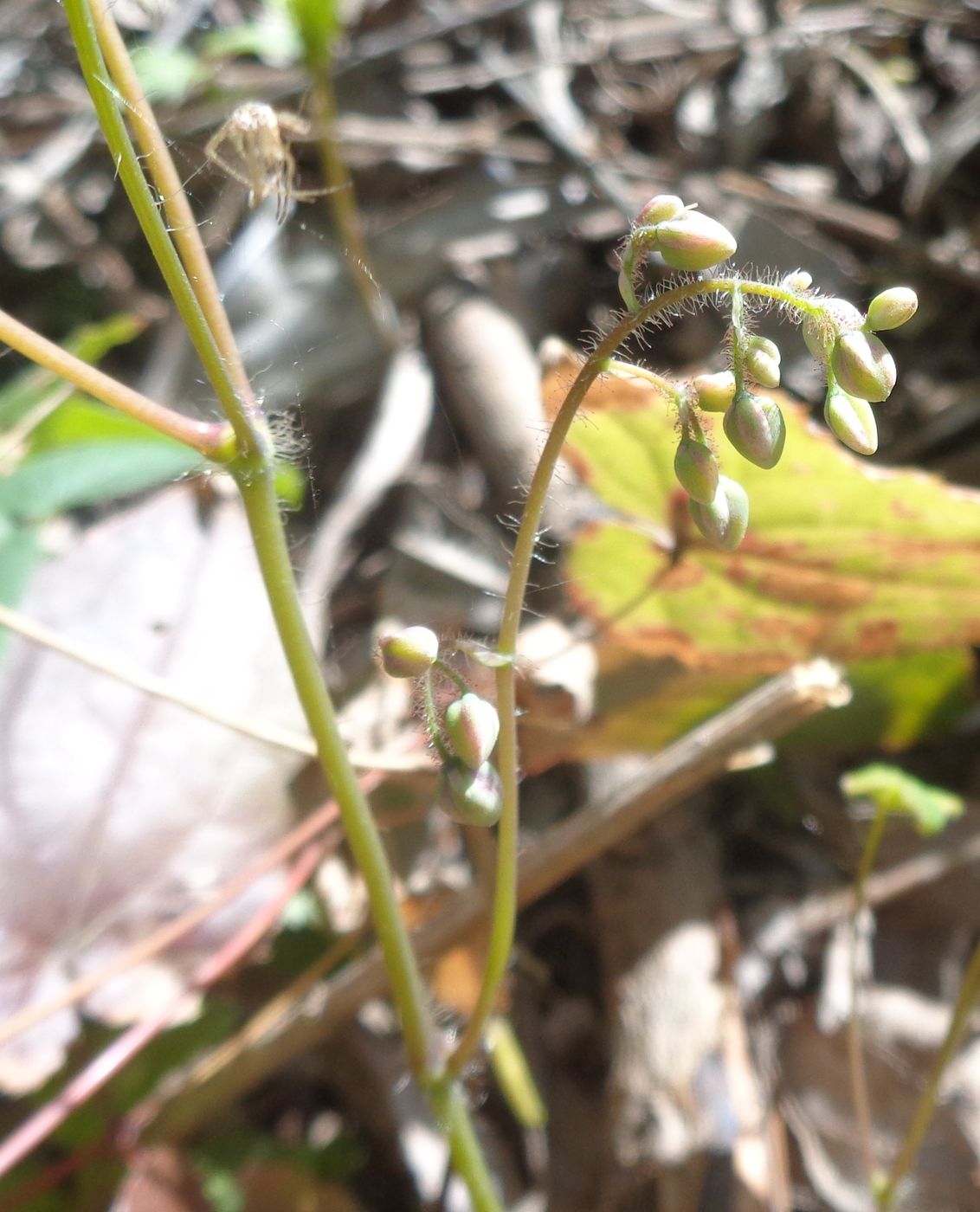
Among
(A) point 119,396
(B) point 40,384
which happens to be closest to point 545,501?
(A) point 119,396

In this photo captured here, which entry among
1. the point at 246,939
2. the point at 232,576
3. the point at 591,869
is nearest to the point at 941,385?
the point at 591,869

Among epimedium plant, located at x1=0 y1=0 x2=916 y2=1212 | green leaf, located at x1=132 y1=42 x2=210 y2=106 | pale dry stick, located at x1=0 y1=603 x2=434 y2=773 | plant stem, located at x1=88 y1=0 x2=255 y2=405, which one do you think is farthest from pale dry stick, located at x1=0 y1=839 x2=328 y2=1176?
green leaf, located at x1=132 y1=42 x2=210 y2=106

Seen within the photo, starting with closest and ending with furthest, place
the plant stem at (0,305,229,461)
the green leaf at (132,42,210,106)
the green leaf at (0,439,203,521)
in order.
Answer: the plant stem at (0,305,229,461), the green leaf at (0,439,203,521), the green leaf at (132,42,210,106)

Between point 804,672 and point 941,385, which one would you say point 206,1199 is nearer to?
point 804,672

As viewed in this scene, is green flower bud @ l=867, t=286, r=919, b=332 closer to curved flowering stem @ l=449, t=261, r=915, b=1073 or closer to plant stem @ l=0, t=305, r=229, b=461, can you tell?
curved flowering stem @ l=449, t=261, r=915, b=1073

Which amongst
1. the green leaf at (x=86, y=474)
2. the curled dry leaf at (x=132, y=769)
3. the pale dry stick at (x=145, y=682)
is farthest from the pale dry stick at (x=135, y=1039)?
the green leaf at (x=86, y=474)

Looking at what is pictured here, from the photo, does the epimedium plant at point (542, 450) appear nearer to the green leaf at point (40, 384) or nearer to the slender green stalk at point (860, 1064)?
the slender green stalk at point (860, 1064)
